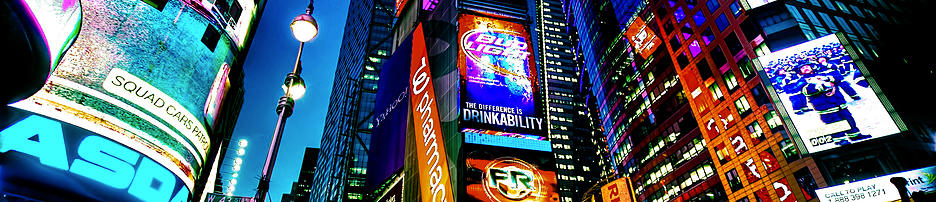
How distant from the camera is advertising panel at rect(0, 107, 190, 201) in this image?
8.56 metres

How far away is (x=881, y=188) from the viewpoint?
28594 millimetres

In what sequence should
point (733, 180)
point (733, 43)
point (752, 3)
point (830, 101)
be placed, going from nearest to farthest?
point (830, 101) → point (752, 3) → point (733, 180) → point (733, 43)

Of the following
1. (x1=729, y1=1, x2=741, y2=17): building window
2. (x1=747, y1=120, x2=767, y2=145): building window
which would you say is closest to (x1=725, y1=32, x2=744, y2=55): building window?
(x1=729, y1=1, x2=741, y2=17): building window

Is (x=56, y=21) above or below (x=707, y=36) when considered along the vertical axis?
below

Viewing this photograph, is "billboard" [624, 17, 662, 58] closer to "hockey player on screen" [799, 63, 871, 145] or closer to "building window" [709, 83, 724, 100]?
"building window" [709, 83, 724, 100]

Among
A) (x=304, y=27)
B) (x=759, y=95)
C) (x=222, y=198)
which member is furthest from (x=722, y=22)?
(x=304, y=27)

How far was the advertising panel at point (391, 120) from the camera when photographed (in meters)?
28.5

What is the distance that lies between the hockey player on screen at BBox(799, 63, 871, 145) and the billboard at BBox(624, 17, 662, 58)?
3610 centimetres

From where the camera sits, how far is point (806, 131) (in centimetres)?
3092

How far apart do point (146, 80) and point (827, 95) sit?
39.3 metres

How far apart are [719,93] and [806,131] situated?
25417mm

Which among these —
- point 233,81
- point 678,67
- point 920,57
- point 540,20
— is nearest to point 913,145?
point 920,57

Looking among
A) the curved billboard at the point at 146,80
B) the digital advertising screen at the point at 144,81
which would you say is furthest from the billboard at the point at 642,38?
the digital advertising screen at the point at 144,81

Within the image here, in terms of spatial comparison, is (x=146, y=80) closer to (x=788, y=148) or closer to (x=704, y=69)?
(x=788, y=148)
